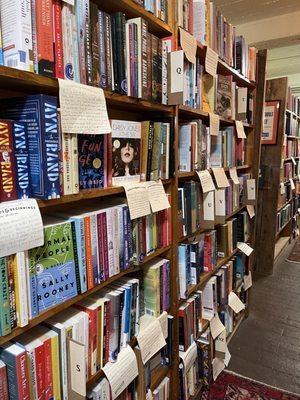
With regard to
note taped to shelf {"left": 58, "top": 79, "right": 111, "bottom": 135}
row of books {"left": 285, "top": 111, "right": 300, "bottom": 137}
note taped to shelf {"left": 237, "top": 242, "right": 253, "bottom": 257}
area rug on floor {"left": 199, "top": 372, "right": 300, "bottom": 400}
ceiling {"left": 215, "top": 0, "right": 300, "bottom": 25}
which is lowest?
area rug on floor {"left": 199, "top": 372, "right": 300, "bottom": 400}

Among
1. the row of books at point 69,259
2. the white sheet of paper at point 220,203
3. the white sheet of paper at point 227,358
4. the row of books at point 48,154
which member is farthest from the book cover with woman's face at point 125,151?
the white sheet of paper at point 227,358

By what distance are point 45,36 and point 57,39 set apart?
4 centimetres

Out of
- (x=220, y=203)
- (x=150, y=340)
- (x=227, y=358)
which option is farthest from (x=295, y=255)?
(x=150, y=340)

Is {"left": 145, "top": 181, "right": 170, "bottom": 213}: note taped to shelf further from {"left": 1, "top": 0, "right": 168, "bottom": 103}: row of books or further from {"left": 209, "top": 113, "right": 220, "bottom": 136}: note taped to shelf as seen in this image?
{"left": 209, "top": 113, "right": 220, "bottom": 136}: note taped to shelf

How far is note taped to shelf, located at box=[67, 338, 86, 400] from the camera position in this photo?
2.62 feet

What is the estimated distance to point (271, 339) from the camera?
218cm

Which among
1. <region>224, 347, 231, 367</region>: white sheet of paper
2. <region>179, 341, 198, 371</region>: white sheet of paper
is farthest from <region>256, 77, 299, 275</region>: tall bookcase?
<region>179, 341, 198, 371</region>: white sheet of paper

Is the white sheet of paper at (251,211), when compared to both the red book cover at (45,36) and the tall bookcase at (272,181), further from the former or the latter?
the red book cover at (45,36)

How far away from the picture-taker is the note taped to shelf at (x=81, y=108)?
74cm

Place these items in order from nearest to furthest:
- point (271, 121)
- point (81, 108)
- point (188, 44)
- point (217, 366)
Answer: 1. point (81, 108)
2. point (188, 44)
3. point (217, 366)
4. point (271, 121)

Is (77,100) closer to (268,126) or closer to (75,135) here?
(75,135)

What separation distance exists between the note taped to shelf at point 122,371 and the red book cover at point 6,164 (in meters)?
0.65

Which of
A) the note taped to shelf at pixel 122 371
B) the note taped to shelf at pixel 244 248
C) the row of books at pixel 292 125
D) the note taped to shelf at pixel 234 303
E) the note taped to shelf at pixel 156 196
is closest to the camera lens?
the note taped to shelf at pixel 122 371

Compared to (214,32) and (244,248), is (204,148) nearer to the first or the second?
(214,32)
